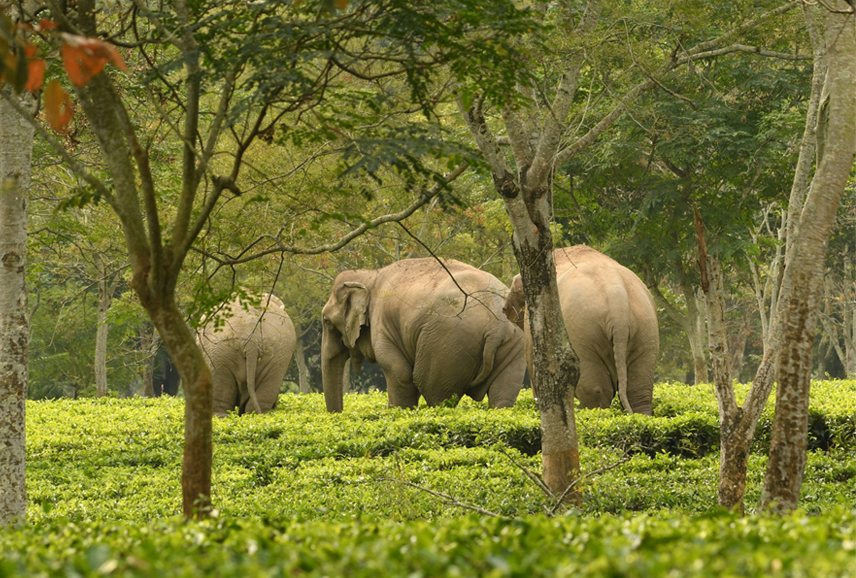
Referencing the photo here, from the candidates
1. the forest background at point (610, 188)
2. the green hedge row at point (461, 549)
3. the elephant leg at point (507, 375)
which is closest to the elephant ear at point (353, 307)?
the forest background at point (610, 188)

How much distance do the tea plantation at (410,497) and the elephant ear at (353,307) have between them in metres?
1.25

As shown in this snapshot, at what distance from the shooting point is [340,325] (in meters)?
15.8

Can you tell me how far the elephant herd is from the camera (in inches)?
518

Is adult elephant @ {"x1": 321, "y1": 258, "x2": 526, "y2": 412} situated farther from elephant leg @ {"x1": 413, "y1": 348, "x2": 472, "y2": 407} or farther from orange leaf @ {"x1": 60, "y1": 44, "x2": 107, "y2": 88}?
orange leaf @ {"x1": 60, "y1": 44, "x2": 107, "y2": 88}

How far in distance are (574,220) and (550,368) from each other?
13.4 meters

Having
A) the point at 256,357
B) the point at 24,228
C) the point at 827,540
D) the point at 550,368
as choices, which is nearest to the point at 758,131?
the point at 256,357

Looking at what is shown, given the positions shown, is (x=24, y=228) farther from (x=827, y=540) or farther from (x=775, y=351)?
(x=827, y=540)

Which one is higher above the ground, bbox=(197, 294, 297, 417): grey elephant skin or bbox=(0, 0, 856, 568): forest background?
bbox=(0, 0, 856, 568): forest background


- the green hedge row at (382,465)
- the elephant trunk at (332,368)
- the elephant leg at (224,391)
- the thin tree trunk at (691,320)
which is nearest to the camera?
the green hedge row at (382,465)

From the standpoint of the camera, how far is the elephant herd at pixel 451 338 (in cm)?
1316

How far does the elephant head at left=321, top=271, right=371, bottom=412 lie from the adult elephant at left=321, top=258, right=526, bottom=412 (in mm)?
16

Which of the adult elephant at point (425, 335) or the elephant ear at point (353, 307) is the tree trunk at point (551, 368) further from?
the elephant ear at point (353, 307)

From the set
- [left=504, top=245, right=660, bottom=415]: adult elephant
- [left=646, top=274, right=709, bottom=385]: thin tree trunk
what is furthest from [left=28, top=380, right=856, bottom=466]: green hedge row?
[left=646, top=274, right=709, bottom=385]: thin tree trunk

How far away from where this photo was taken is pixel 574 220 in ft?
68.4
